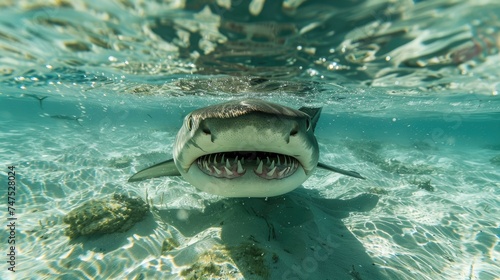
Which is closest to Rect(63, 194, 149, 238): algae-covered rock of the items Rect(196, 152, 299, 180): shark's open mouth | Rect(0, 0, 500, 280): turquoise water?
Rect(0, 0, 500, 280): turquoise water

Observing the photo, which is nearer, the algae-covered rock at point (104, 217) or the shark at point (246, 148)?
the shark at point (246, 148)

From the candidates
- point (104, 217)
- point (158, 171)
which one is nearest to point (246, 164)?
point (158, 171)

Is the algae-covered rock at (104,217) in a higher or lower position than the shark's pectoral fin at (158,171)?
lower

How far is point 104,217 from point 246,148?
3.64 meters

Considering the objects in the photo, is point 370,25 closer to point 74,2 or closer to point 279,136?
point 279,136

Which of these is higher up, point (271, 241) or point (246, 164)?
point (246, 164)

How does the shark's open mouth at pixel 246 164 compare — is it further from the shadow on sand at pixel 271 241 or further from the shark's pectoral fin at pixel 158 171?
the shark's pectoral fin at pixel 158 171

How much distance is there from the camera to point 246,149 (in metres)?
2.59

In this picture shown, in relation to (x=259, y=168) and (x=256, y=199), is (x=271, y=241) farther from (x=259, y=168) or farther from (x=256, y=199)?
(x=259, y=168)

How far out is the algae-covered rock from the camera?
14.4 ft

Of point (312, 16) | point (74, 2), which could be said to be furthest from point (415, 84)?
point (74, 2)

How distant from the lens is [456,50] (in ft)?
22.6

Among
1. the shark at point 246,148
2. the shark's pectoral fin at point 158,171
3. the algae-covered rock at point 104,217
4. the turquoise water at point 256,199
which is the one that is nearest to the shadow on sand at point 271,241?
the turquoise water at point 256,199

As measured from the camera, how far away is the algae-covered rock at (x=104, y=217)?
4.39m
